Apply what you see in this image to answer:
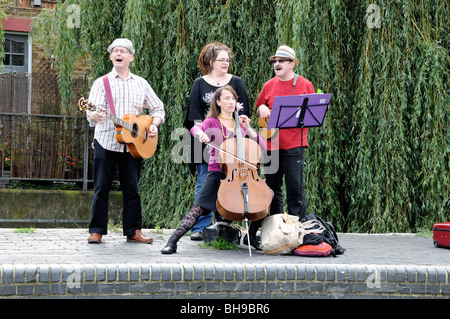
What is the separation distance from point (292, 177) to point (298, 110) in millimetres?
709

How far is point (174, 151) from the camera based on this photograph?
919 centimetres

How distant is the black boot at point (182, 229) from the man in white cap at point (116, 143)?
0.72 m

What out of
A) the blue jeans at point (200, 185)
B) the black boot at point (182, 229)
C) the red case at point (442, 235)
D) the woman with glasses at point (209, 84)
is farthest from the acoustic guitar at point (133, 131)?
the red case at point (442, 235)

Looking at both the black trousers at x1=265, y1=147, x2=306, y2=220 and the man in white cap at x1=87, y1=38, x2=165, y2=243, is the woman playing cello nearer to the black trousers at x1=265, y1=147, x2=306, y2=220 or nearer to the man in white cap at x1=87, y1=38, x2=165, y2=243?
the black trousers at x1=265, y1=147, x2=306, y2=220

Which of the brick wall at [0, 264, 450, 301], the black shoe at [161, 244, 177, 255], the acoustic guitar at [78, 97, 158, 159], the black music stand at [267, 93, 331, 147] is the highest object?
the black music stand at [267, 93, 331, 147]

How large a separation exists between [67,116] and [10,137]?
980 mm

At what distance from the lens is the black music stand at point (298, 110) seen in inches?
234

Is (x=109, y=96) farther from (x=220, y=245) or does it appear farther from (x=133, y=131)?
(x=220, y=245)

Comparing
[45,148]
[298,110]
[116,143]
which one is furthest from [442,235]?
[45,148]

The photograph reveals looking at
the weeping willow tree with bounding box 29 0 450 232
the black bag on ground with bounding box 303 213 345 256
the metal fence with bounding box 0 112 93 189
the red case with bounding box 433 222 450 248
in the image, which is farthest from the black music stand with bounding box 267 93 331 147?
the metal fence with bounding box 0 112 93 189

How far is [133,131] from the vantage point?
6250 mm

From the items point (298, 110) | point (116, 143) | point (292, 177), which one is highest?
point (298, 110)

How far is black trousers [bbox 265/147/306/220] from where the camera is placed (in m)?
6.39

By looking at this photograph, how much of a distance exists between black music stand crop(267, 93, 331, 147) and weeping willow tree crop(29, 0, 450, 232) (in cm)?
218
